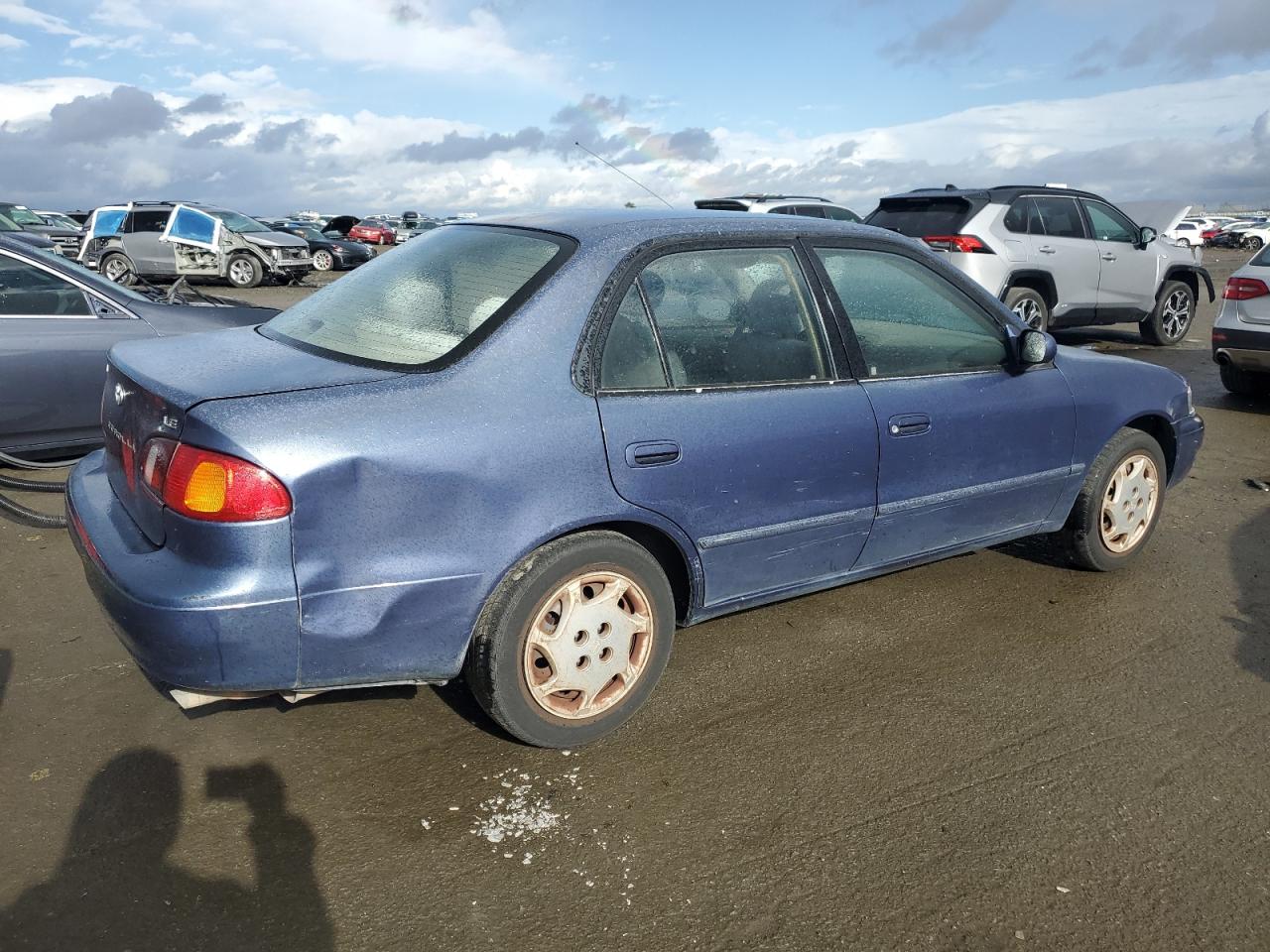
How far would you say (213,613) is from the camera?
8.01 feet

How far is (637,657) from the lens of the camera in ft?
10.2

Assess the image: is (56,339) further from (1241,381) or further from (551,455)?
(1241,381)

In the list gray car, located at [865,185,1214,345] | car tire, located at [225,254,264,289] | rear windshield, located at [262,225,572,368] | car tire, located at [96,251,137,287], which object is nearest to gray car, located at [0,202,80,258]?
car tire, located at [96,251,137,287]

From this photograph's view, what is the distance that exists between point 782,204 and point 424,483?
11966 millimetres

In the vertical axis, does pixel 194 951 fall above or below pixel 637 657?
below

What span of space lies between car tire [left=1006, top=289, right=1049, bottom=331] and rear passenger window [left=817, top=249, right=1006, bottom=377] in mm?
6784

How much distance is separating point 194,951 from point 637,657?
1.42 meters

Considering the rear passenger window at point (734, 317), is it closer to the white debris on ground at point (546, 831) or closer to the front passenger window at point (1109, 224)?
the white debris on ground at point (546, 831)

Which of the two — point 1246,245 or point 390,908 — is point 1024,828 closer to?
point 390,908

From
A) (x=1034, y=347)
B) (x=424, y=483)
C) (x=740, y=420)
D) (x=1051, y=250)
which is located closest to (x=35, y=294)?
(x=424, y=483)

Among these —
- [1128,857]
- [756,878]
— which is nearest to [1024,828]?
[1128,857]

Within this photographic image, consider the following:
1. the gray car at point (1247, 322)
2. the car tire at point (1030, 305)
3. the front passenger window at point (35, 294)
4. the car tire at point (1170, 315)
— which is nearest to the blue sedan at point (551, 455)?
the front passenger window at point (35, 294)

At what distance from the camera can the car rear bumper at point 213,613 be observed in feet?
8.04

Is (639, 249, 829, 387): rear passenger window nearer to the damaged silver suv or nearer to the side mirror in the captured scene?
the side mirror
